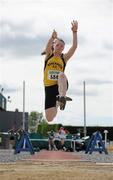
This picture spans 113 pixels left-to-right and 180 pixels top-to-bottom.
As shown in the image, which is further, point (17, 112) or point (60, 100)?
point (17, 112)

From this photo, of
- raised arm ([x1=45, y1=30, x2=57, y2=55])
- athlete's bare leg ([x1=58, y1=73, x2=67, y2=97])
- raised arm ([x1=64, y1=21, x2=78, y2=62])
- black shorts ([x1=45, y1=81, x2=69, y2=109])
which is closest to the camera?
athlete's bare leg ([x1=58, y1=73, x2=67, y2=97])

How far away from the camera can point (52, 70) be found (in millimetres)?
12844

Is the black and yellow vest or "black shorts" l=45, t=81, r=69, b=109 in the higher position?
the black and yellow vest

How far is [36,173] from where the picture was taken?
1039 centimetres

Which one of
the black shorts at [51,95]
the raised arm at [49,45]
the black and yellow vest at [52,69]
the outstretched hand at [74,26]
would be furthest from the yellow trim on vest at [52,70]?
the outstretched hand at [74,26]

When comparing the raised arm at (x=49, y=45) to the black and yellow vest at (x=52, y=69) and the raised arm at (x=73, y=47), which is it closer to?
the black and yellow vest at (x=52, y=69)

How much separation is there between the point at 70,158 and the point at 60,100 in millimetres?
2519

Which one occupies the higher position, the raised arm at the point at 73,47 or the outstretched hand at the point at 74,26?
the outstretched hand at the point at 74,26

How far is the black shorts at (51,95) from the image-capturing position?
12742mm

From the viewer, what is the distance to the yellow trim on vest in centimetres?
1280

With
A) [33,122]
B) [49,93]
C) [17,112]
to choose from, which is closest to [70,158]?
[49,93]

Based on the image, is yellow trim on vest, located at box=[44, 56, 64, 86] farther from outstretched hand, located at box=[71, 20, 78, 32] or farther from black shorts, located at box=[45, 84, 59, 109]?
outstretched hand, located at box=[71, 20, 78, 32]

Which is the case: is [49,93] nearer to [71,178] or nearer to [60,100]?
[60,100]

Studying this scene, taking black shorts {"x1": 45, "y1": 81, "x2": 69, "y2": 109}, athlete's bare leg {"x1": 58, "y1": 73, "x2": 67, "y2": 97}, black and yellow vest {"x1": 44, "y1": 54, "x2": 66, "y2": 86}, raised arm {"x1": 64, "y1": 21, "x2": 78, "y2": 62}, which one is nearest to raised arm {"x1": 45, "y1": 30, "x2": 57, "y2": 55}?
black and yellow vest {"x1": 44, "y1": 54, "x2": 66, "y2": 86}
